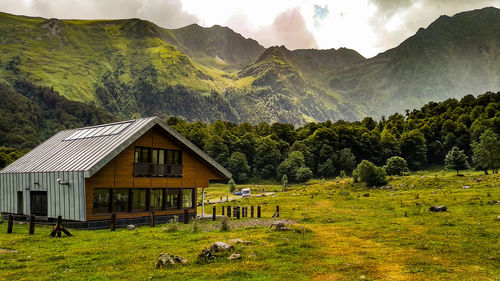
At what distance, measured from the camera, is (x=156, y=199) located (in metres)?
37.1

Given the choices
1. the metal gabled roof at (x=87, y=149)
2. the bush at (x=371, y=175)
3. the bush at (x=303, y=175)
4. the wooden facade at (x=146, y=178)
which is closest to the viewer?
the metal gabled roof at (x=87, y=149)

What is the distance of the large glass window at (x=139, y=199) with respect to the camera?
114 ft

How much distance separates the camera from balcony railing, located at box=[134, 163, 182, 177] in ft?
114

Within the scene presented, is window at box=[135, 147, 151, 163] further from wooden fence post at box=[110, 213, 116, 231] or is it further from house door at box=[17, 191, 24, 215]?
house door at box=[17, 191, 24, 215]

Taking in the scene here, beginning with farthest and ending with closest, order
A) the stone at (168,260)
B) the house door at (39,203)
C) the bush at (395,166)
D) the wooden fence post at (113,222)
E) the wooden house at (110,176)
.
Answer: the bush at (395,166) → the house door at (39,203) → the wooden house at (110,176) → the wooden fence post at (113,222) → the stone at (168,260)

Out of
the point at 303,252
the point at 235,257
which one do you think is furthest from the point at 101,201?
the point at 303,252

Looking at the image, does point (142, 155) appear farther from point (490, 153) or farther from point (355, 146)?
point (355, 146)

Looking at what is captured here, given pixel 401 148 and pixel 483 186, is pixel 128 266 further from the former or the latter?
pixel 401 148

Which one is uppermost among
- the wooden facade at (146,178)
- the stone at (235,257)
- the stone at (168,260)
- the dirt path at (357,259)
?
the wooden facade at (146,178)

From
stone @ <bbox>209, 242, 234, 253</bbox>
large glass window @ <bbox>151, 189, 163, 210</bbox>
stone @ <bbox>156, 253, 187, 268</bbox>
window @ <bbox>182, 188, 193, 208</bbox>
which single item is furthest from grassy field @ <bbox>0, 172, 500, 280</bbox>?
window @ <bbox>182, 188, 193, 208</bbox>

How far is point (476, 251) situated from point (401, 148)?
11603cm

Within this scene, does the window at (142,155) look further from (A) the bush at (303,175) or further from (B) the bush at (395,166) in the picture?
(A) the bush at (303,175)

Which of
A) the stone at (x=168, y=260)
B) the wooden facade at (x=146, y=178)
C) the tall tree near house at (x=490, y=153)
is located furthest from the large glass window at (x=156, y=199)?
the tall tree near house at (x=490, y=153)

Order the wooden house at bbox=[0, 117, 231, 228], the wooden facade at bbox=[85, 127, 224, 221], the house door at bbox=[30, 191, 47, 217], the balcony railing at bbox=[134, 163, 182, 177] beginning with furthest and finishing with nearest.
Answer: the balcony railing at bbox=[134, 163, 182, 177], the house door at bbox=[30, 191, 47, 217], the wooden facade at bbox=[85, 127, 224, 221], the wooden house at bbox=[0, 117, 231, 228]
